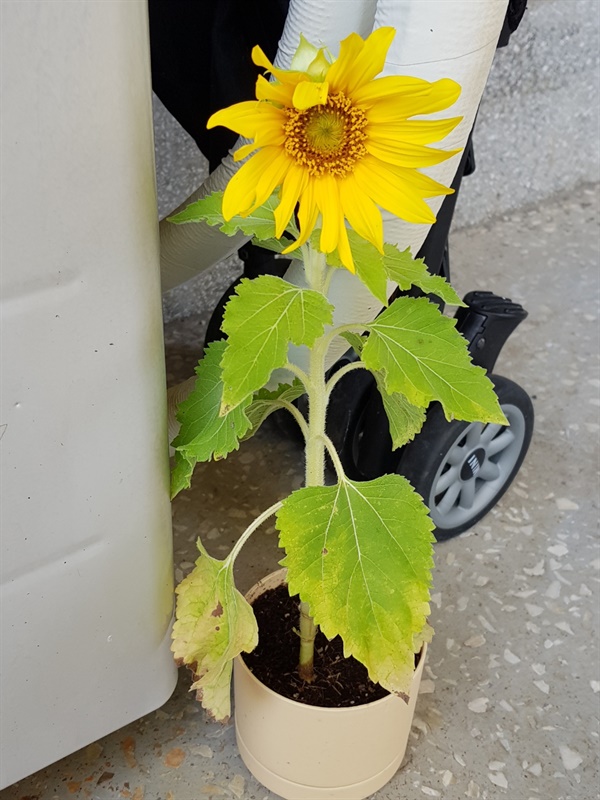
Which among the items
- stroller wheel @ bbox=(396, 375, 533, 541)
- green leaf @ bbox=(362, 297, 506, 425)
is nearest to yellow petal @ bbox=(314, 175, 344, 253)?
green leaf @ bbox=(362, 297, 506, 425)

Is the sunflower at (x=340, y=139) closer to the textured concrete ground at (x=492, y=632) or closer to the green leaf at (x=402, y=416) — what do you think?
the green leaf at (x=402, y=416)

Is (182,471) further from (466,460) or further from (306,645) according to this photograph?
(466,460)

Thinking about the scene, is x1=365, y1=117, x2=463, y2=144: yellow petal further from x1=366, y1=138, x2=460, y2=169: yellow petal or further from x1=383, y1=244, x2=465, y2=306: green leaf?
x1=383, y1=244, x2=465, y2=306: green leaf

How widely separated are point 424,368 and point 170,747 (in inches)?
22.3

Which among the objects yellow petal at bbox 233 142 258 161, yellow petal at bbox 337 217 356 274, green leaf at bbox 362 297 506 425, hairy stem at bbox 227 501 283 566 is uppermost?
yellow petal at bbox 233 142 258 161

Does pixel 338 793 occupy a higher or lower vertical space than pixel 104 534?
lower

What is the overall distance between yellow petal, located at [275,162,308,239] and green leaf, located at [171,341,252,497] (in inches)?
5.4

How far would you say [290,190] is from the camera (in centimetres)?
55

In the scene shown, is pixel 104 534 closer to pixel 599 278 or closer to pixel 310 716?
pixel 310 716

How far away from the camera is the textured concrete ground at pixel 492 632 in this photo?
2.99ft

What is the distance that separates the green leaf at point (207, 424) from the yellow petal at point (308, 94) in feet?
0.73

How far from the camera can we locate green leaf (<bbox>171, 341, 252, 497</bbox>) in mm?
649

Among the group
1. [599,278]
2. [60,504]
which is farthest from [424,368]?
[599,278]

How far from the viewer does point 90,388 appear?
61 centimetres
